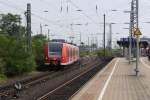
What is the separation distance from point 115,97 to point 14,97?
4617 millimetres

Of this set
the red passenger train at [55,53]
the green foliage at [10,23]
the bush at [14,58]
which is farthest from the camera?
the green foliage at [10,23]

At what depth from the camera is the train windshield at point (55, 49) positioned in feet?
171

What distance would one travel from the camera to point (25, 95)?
24672 mm

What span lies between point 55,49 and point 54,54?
0.55 metres

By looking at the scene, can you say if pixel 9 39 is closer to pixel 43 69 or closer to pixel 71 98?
pixel 43 69

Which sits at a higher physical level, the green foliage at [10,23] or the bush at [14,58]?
the green foliage at [10,23]

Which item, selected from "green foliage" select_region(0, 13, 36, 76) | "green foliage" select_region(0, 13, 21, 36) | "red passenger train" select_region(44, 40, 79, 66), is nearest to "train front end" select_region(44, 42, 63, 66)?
"red passenger train" select_region(44, 40, 79, 66)

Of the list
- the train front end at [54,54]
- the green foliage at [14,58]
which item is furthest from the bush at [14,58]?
the train front end at [54,54]

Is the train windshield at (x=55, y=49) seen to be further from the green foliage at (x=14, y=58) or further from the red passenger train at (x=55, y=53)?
the green foliage at (x=14, y=58)

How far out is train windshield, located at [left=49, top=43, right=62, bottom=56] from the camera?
171 ft

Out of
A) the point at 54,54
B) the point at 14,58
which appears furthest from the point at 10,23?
the point at 14,58

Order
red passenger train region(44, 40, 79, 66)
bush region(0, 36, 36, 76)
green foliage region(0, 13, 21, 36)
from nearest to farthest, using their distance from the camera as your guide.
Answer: bush region(0, 36, 36, 76) < red passenger train region(44, 40, 79, 66) < green foliage region(0, 13, 21, 36)

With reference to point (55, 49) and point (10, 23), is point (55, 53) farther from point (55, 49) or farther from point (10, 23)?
point (10, 23)

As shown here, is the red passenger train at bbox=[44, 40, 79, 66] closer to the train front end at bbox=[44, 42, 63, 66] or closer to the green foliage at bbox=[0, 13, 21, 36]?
the train front end at bbox=[44, 42, 63, 66]
